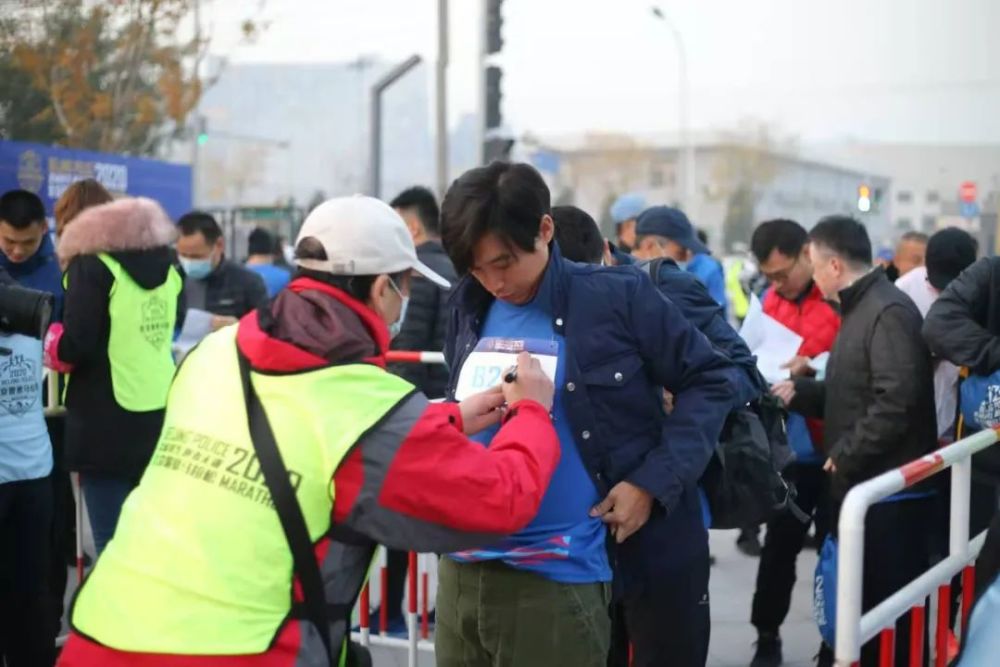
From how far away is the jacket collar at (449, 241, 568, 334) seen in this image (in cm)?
274

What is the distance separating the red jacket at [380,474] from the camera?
79.3 inches

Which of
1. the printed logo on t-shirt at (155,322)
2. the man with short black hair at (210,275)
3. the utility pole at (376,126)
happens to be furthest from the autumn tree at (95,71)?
the printed logo on t-shirt at (155,322)

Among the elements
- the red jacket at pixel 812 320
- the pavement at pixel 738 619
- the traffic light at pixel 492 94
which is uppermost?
the traffic light at pixel 492 94

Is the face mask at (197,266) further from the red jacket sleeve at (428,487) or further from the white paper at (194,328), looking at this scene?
the red jacket sleeve at (428,487)

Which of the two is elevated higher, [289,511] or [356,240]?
[356,240]

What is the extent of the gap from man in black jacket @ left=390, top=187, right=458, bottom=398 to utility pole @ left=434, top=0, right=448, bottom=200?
6.24 meters

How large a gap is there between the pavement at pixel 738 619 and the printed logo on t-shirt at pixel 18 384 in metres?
1.95

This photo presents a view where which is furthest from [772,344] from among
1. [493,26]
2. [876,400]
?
[493,26]

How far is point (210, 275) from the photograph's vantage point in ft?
24.3

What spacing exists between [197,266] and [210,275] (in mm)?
116

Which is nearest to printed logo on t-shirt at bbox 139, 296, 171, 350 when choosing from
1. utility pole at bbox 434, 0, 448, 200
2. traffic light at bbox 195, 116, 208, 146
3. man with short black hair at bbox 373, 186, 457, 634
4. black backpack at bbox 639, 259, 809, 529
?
man with short black hair at bbox 373, 186, 457, 634

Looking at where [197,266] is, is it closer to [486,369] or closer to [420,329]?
[420,329]

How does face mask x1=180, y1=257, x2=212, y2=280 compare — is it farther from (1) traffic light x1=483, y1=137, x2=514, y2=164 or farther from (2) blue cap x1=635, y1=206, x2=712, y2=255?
A: (1) traffic light x1=483, y1=137, x2=514, y2=164

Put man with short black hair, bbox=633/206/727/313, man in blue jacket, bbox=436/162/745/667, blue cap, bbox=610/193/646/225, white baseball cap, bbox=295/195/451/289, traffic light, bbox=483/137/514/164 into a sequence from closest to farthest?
1. white baseball cap, bbox=295/195/451/289
2. man in blue jacket, bbox=436/162/745/667
3. man with short black hair, bbox=633/206/727/313
4. blue cap, bbox=610/193/646/225
5. traffic light, bbox=483/137/514/164
